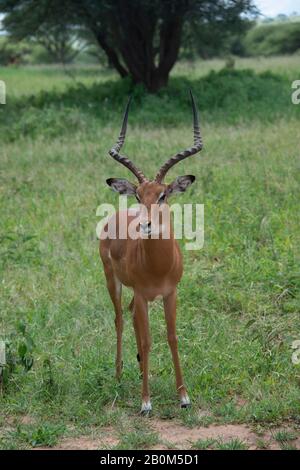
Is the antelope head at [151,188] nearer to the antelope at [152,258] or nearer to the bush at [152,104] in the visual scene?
the antelope at [152,258]

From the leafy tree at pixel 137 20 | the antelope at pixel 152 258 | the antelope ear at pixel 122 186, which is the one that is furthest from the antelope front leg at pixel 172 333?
the leafy tree at pixel 137 20

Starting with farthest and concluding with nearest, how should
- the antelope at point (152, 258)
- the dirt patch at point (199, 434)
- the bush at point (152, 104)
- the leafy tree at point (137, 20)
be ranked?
the leafy tree at point (137, 20) → the bush at point (152, 104) → the antelope at point (152, 258) → the dirt patch at point (199, 434)

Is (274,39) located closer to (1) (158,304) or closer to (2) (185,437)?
(1) (158,304)

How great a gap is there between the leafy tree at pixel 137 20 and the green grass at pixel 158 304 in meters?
4.87

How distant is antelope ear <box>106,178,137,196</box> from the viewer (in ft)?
16.2

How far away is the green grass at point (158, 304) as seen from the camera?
201 inches

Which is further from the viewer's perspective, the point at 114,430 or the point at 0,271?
the point at 0,271

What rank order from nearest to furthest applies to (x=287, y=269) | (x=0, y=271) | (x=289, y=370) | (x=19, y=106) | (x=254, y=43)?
(x=289, y=370) < (x=287, y=269) < (x=0, y=271) < (x=19, y=106) < (x=254, y=43)

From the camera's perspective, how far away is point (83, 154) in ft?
38.1

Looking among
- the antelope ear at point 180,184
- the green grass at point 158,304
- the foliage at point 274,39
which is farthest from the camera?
the foliage at point 274,39

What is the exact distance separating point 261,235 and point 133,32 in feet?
36.5

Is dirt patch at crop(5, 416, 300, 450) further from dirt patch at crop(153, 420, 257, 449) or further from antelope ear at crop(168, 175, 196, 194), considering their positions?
antelope ear at crop(168, 175, 196, 194)

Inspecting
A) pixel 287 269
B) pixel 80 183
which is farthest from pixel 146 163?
pixel 287 269

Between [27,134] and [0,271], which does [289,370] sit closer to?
[0,271]
